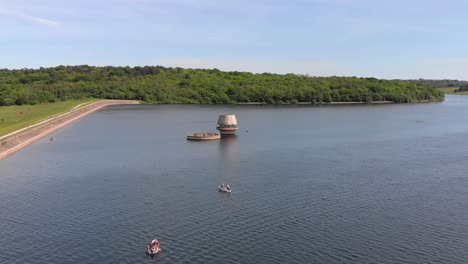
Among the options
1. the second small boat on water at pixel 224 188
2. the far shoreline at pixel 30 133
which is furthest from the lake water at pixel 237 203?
the far shoreline at pixel 30 133

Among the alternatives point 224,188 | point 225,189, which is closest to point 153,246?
point 225,189

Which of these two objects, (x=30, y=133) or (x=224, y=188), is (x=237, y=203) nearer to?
(x=224, y=188)

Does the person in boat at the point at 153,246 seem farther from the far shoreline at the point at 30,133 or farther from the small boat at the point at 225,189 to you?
the far shoreline at the point at 30,133

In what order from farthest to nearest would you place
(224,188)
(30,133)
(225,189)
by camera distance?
1. (30,133)
2. (224,188)
3. (225,189)

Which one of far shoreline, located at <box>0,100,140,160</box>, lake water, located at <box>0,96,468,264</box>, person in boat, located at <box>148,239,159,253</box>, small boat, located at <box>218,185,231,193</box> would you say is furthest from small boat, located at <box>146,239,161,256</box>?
far shoreline, located at <box>0,100,140,160</box>

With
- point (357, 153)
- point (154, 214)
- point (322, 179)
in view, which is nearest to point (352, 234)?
point (154, 214)

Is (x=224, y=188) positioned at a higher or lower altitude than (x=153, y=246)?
higher

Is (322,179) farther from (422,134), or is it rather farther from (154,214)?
(422,134)

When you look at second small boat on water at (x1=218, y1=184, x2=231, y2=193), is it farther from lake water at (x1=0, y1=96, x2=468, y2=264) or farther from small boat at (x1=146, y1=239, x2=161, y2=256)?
small boat at (x1=146, y1=239, x2=161, y2=256)

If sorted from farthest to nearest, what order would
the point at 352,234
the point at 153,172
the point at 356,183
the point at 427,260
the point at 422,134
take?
the point at 422,134 → the point at 153,172 → the point at 356,183 → the point at 352,234 → the point at 427,260
